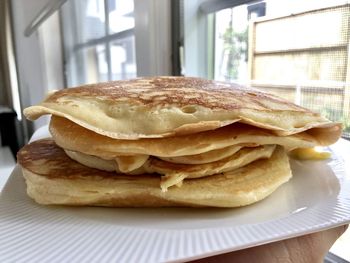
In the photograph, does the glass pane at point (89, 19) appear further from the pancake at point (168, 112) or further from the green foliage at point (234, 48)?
the pancake at point (168, 112)

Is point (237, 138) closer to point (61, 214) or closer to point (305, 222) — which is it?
point (305, 222)

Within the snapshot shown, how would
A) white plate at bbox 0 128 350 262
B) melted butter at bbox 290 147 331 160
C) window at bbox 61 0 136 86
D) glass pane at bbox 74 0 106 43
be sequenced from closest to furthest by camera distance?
white plate at bbox 0 128 350 262
melted butter at bbox 290 147 331 160
window at bbox 61 0 136 86
glass pane at bbox 74 0 106 43

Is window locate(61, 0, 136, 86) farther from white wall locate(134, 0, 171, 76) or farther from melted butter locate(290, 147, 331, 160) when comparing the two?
melted butter locate(290, 147, 331, 160)

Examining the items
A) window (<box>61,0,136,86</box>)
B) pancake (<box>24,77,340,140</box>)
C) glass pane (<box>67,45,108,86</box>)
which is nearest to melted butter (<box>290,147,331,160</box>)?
pancake (<box>24,77,340,140</box>)

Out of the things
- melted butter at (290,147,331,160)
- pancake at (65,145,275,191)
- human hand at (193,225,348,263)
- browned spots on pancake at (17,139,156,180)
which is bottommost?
human hand at (193,225,348,263)

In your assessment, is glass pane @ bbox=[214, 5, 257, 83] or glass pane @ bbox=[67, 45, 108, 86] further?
glass pane @ bbox=[67, 45, 108, 86]

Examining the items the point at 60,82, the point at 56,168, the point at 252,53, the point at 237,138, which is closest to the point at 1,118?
the point at 60,82

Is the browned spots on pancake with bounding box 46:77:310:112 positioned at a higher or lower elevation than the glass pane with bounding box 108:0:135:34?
lower
